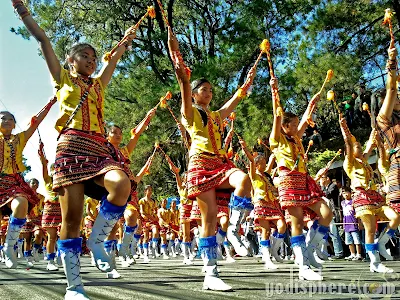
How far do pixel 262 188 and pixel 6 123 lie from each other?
442 centimetres

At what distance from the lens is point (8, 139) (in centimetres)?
573

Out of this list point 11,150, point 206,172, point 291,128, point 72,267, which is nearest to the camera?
point 72,267

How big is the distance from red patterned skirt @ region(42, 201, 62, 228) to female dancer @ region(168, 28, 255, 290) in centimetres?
451

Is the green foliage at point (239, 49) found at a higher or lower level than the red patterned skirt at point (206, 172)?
higher

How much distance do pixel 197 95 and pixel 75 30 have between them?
1359 centimetres

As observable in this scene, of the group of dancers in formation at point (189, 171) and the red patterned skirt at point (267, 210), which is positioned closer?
the group of dancers in formation at point (189, 171)

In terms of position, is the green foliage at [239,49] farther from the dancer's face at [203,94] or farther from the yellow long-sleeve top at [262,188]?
the dancer's face at [203,94]

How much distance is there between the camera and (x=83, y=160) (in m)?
3.18

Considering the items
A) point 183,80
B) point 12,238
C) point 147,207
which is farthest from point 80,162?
point 147,207

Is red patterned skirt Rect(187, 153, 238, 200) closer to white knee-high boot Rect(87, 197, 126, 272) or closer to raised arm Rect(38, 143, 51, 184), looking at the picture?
white knee-high boot Rect(87, 197, 126, 272)

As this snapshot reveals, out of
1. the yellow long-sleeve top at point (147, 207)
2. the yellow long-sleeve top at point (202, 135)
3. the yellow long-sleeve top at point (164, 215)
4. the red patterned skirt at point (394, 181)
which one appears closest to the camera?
the yellow long-sleeve top at point (202, 135)

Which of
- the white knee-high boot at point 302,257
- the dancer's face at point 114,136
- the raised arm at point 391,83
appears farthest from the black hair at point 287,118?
the dancer's face at point 114,136

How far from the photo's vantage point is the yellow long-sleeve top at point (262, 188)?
27.3 ft

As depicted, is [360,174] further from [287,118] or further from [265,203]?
[265,203]
